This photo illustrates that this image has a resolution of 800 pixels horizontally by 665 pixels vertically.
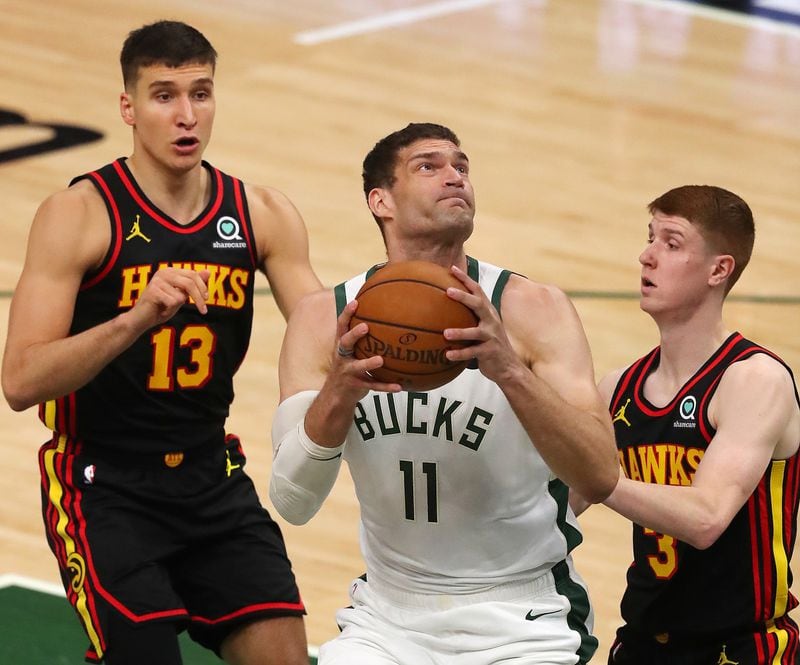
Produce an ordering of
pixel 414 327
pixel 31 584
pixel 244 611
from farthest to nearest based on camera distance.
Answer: pixel 31 584 < pixel 244 611 < pixel 414 327

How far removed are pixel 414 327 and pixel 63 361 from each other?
1257 mm

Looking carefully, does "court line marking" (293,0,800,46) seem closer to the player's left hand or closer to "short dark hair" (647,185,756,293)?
"short dark hair" (647,185,756,293)

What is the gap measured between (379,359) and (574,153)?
8.11 meters

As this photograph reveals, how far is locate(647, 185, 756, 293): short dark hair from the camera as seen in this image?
17.4 feet

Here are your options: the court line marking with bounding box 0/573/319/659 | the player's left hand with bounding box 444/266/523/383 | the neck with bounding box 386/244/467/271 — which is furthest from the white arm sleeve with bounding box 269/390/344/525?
the court line marking with bounding box 0/573/319/659

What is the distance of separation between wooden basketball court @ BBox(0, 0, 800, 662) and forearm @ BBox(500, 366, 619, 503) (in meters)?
2.71

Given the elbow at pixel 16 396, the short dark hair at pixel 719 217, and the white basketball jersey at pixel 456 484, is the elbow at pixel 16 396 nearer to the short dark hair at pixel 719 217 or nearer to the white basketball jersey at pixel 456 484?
the white basketball jersey at pixel 456 484

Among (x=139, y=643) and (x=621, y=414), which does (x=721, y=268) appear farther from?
(x=139, y=643)

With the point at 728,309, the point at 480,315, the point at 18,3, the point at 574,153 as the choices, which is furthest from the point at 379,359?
the point at 18,3

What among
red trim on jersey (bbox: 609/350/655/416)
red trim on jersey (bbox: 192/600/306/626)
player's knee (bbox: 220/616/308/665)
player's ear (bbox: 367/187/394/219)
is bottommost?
player's knee (bbox: 220/616/308/665)

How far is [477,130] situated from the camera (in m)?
12.6

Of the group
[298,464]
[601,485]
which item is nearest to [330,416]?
[298,464]

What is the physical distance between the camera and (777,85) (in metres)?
13.8

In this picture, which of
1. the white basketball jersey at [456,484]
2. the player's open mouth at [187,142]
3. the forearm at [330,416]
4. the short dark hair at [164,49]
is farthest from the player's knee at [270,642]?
the short dark hair at [164,49]
